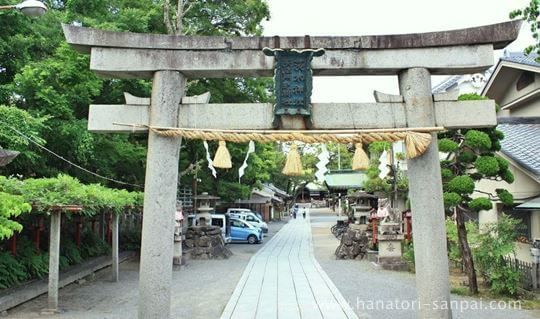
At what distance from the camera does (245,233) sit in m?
28.4

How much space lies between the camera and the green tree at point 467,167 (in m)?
10.8

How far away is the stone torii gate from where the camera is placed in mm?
6449

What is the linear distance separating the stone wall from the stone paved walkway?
6.52ft

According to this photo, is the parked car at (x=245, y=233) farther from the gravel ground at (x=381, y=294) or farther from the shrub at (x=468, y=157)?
the shrub at (x=468, y=157)

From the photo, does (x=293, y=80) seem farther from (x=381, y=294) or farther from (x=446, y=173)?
(x=381, y=294)

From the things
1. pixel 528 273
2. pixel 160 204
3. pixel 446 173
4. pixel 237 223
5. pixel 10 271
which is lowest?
pixel 528 273

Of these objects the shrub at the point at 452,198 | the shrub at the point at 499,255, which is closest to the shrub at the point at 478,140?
the shrub at the point at 452,198

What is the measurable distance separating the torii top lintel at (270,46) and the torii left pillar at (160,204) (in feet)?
1.22

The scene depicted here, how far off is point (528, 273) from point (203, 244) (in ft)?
46.1

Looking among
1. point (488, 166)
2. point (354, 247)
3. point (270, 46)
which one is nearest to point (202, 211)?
point (354, 247)

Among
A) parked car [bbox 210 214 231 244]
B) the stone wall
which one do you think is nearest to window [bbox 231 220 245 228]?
parked car [bbox 210 214 231 244]

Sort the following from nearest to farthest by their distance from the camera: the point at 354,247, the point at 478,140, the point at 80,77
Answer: the point at 478,140
the point at 80,77
the point at 354,247

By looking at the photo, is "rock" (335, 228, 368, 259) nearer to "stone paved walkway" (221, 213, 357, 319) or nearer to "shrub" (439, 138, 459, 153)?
"stone paved walkway" (221, 213, 357, 319)

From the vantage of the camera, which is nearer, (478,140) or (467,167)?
(478,140)
